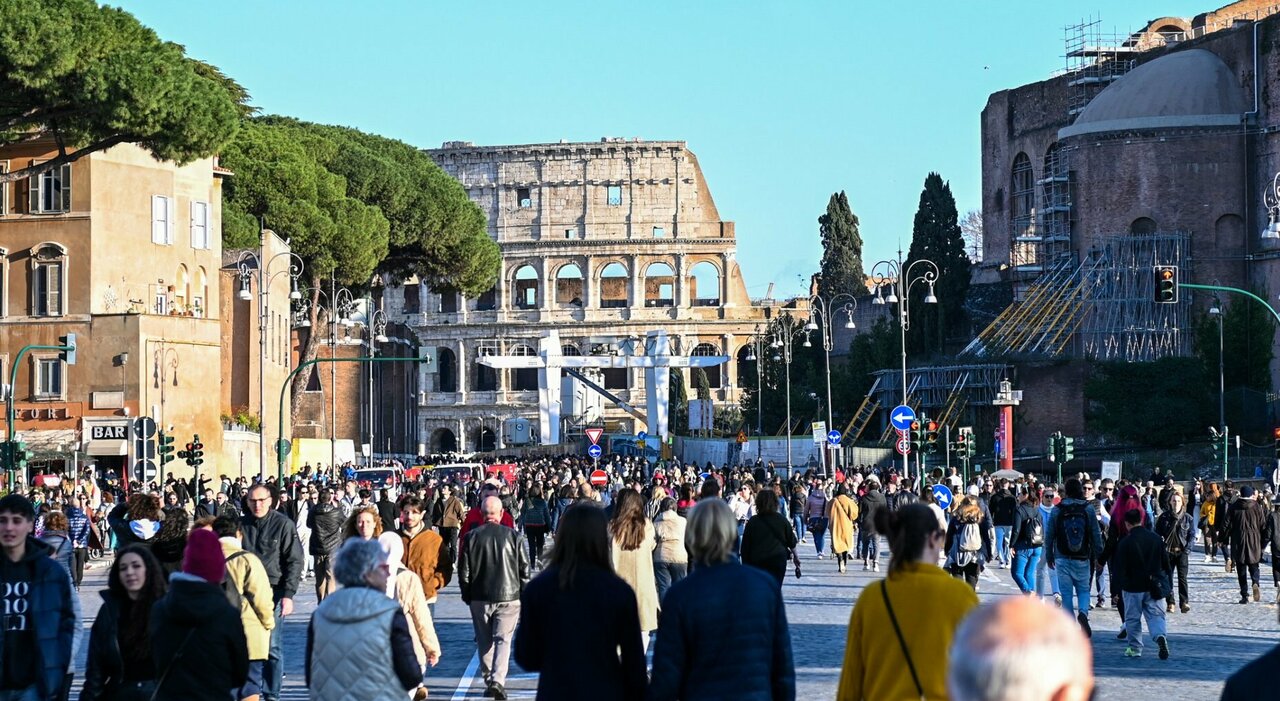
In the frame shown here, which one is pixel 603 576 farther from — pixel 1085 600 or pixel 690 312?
pixel 690 312

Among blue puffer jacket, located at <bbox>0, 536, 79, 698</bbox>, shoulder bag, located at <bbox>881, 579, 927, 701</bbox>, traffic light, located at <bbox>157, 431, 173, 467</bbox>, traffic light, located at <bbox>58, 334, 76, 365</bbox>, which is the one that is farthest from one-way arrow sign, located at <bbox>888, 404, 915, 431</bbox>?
shoulder bag, located at <bbox>881, 579, 927, 701</bbox>

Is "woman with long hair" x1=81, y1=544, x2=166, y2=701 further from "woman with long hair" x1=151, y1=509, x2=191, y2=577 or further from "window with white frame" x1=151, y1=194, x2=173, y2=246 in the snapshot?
"window with white frame" x1=151, y1=194, x2=173, y2=246

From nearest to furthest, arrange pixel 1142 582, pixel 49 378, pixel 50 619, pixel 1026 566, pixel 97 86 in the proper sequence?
pixel 50 619, pixel 1142 582, pixel 1026 566, pixel 97 86, pixel 49 378

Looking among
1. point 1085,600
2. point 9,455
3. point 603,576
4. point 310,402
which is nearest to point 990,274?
point 310,402

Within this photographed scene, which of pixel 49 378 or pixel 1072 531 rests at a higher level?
pixel 49 378

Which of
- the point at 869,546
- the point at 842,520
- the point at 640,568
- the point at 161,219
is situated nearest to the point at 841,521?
the point at 842,520

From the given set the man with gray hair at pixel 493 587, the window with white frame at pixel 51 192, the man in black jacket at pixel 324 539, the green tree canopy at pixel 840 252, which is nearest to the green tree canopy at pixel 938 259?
the green tree canopy at pixel 840 252

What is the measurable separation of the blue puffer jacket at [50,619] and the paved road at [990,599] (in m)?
4.35

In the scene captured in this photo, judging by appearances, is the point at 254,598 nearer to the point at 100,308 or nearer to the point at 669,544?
the point at 669,544

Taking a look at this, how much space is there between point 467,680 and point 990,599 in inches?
249

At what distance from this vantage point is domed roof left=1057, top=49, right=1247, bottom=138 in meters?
67.7

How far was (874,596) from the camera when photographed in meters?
6.42

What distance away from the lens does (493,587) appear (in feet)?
41.8

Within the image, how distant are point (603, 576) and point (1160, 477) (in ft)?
147
